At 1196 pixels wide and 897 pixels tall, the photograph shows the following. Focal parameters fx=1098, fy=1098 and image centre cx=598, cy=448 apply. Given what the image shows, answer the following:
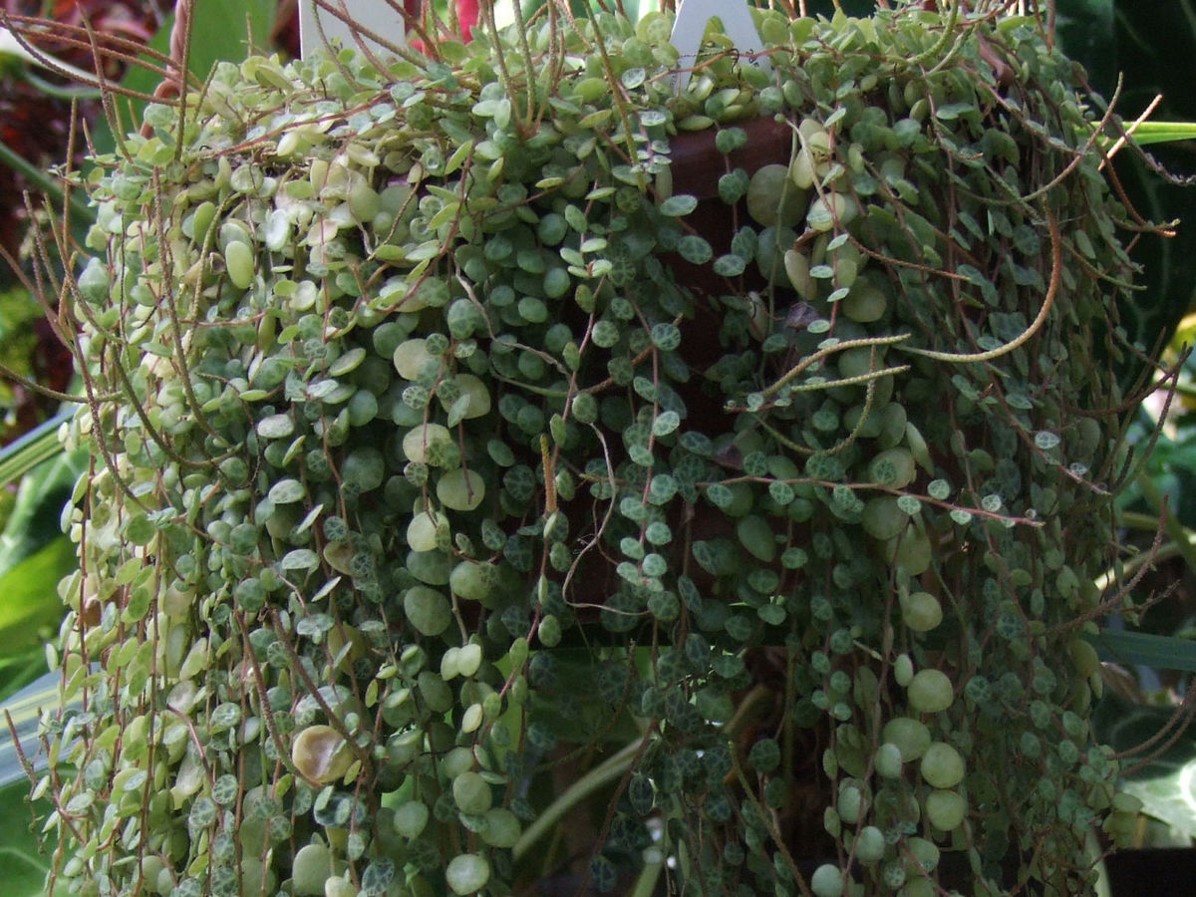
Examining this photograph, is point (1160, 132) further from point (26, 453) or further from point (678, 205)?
point (26, 453)

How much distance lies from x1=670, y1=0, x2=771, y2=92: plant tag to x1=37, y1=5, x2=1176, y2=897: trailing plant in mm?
14

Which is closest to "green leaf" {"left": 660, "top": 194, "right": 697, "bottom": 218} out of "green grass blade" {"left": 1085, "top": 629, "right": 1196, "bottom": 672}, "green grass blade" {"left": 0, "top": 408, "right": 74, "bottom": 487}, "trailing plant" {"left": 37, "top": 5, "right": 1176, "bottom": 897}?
"trailing plant" {"left": 37, "top": 5, "right": 1176, "bottom": 897}

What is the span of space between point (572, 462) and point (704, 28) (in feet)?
0.76

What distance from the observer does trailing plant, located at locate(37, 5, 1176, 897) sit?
506mm

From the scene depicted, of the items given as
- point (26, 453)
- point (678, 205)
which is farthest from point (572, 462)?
point (26, 453)

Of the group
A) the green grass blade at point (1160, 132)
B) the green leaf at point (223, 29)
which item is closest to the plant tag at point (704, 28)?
the green grass blade at point (1160, 132)

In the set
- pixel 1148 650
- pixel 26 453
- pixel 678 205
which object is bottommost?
pixel 1148 650

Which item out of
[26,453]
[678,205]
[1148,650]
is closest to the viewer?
[678,205]

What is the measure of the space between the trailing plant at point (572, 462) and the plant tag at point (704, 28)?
14 millimetres

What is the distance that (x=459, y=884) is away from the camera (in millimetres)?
477

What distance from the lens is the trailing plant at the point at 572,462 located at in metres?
0.51

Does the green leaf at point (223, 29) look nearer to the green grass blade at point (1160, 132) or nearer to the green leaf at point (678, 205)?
the green leaf at point (678, 205)

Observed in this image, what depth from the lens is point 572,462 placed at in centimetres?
53

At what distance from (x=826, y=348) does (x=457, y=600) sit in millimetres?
210
